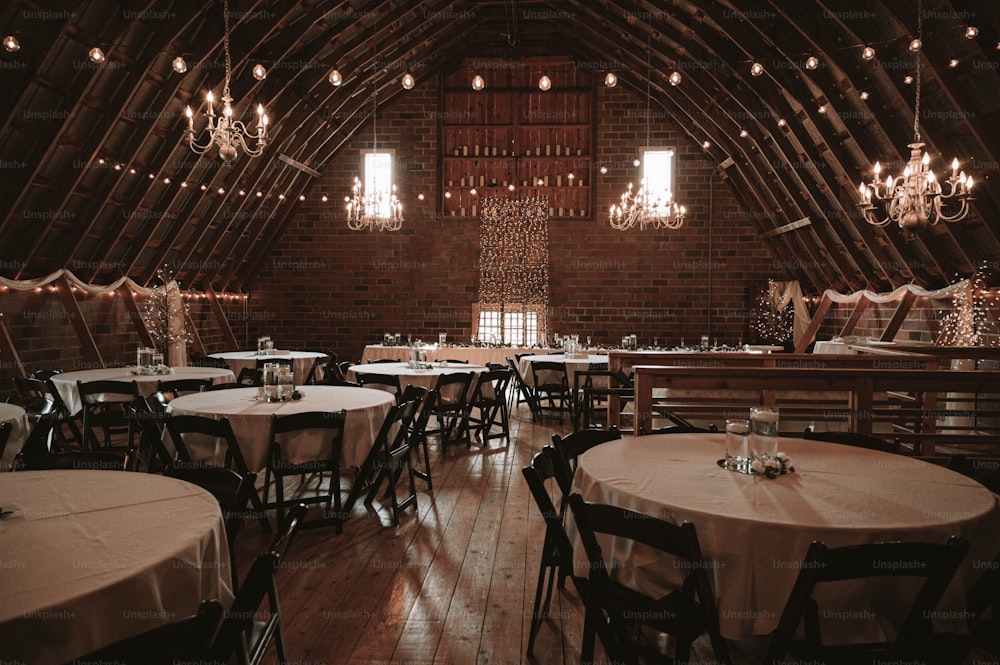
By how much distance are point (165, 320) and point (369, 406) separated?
7.43 m

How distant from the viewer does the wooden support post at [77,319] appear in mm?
8961

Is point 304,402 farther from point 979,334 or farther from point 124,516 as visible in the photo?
point 979,334

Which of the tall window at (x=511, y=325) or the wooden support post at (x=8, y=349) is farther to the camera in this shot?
the tall window at (x=511, y=325)

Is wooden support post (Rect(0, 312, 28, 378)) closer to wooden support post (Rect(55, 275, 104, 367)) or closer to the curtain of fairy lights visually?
wooden support post (Rect(55, 275, 104, 367))

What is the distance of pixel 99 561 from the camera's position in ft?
5.91

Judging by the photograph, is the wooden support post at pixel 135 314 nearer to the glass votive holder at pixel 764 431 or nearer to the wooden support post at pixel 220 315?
the wooden support post at pixel 220 315

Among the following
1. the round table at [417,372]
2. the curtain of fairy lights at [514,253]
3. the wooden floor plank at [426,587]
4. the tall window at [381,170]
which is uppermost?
the tall window at [381,170]

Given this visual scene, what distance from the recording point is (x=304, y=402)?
459 cm

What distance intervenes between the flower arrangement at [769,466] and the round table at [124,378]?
4.84m

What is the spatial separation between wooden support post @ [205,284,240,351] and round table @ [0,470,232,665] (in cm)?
1050

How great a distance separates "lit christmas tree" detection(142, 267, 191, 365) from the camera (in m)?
10.4

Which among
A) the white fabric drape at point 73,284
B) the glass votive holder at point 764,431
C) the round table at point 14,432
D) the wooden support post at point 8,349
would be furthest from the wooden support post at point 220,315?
the glass votive holder at point 764,431

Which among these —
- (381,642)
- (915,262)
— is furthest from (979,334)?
(381,642)

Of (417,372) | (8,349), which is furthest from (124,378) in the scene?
(8,349)
